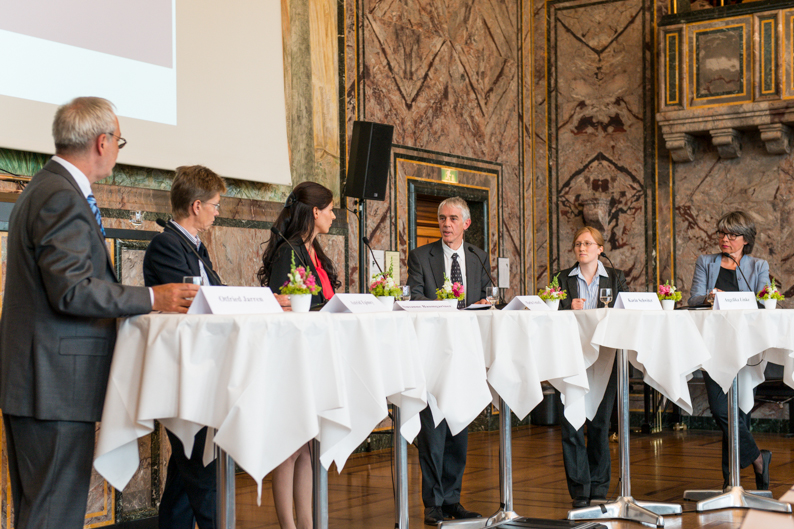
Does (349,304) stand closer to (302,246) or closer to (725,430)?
(302,246)

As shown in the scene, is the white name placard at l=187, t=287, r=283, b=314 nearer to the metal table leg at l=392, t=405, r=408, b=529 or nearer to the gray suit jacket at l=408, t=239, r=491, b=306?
the metal table leg at l=392, t=405, r=408, b=529

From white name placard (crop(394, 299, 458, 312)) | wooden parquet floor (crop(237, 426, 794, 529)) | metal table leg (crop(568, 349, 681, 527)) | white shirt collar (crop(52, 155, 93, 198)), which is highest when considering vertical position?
white shirt collar (crop(52, 155, 93, 198))

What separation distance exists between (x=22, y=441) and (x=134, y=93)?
3001mm

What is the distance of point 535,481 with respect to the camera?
5387 millimetres

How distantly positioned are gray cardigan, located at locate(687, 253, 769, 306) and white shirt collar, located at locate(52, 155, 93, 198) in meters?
3.90

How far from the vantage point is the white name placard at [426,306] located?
3.29 metres

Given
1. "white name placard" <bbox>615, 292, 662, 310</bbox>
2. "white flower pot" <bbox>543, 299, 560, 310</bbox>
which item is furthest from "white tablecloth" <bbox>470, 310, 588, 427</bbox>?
"white name placard" <bbox>615, 292, 662, 310</bbox>

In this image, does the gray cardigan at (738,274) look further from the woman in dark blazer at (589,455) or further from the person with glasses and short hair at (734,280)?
the woman in dark blazer at (589,455)

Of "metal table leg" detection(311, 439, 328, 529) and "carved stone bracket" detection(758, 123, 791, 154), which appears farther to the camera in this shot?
"carved stone bracket" detection(758, 123, 791, 154)

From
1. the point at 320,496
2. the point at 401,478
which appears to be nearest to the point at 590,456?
the point at 401,478

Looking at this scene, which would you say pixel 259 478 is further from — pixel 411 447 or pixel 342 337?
pixel 411 447

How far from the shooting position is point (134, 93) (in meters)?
5.00

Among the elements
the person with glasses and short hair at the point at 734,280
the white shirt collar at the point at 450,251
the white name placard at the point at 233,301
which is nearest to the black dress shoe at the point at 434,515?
the white shirt collar at the point at 450,251

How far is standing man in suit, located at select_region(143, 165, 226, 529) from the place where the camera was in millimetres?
3072
